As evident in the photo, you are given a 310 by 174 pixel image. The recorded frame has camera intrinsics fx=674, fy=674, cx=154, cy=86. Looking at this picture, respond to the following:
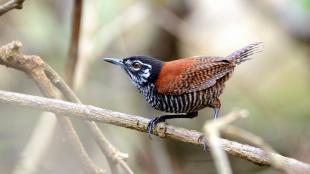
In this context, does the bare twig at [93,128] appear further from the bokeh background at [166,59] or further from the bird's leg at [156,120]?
the bokeh background at [166,59]

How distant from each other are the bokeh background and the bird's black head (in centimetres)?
91

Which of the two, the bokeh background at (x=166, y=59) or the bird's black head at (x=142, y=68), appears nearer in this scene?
the bird's black head at (x=142, y=68)

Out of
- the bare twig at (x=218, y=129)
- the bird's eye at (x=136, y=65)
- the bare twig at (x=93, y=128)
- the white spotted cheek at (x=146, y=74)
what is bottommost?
the bare twig at (x=93, y=128)

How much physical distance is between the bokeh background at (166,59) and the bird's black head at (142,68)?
2.98 ft

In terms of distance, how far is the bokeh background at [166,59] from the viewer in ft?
17.7

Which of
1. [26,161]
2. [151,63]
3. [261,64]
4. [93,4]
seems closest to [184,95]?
[151,63]

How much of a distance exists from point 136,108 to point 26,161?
2.21m

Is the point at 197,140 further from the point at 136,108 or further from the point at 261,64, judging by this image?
the point at 261,64

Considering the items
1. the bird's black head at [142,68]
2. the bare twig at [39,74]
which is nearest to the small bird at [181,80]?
the bird's black head at [142,68]

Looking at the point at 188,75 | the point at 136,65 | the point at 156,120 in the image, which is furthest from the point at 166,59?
the point at 156,120

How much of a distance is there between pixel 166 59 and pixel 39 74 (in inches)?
140

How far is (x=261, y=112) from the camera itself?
6273mm

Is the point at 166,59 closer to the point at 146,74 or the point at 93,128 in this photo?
the point at 146,74

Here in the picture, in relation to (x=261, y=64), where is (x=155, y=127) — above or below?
below
